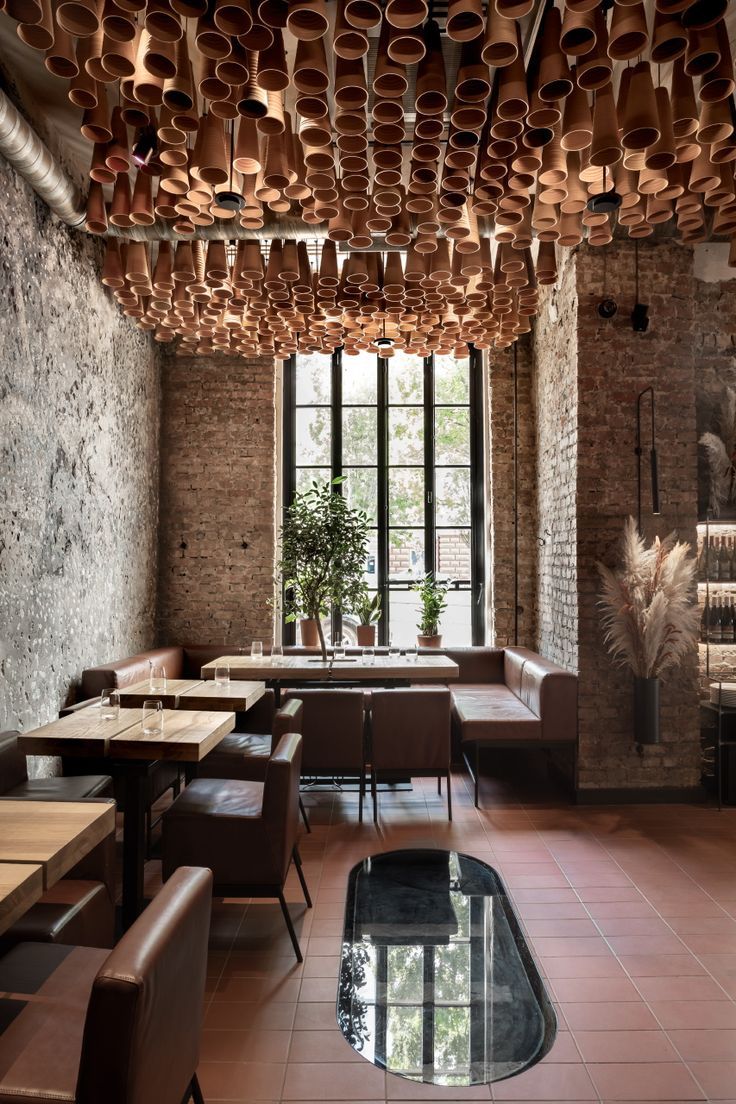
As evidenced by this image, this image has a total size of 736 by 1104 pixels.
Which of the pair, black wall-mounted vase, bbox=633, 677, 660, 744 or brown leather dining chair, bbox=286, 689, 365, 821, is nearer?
brown leather dining chair, bbox=286, 689, 365, 821

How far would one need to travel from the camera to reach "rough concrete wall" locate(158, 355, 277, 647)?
7.71 metres

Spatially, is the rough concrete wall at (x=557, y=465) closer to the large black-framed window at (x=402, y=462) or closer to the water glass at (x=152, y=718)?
the large black-framed window at (x=402, y=462)

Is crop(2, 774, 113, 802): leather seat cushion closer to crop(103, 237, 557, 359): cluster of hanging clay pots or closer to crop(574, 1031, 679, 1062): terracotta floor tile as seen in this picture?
crop(574, 1031, 679, 1062): terracotta floor tile

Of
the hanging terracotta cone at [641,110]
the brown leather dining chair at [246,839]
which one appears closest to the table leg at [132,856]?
the brown leather dining chair at [246,839]

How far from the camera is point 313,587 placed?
6602 millimetres

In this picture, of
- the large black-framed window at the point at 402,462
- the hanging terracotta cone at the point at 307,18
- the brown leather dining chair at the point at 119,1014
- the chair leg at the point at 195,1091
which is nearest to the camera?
the brown leather dining chair at the point at 119,1014

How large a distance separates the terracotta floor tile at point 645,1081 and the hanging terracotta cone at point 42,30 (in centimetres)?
405

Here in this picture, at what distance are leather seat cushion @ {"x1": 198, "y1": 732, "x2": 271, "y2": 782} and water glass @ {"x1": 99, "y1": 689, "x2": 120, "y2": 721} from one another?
88 centimetres

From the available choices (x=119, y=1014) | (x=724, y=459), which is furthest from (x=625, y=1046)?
(x=724, y=459)

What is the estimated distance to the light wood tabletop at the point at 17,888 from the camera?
1.66 m

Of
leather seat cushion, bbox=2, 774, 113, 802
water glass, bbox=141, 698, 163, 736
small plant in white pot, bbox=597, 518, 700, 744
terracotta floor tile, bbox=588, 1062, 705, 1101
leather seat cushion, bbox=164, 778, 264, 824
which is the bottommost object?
terracotta floor tile, bbox=588, 1062, 705, 1101

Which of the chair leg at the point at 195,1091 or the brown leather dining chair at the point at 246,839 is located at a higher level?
the brown leather dining chair at the point at 246,839

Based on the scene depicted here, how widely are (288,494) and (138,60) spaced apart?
553 centimetres

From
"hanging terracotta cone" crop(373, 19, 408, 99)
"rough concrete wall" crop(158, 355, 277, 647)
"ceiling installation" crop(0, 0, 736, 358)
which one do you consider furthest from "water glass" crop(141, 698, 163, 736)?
"rough concrete wall" crop(158, 355, 277, 647)
